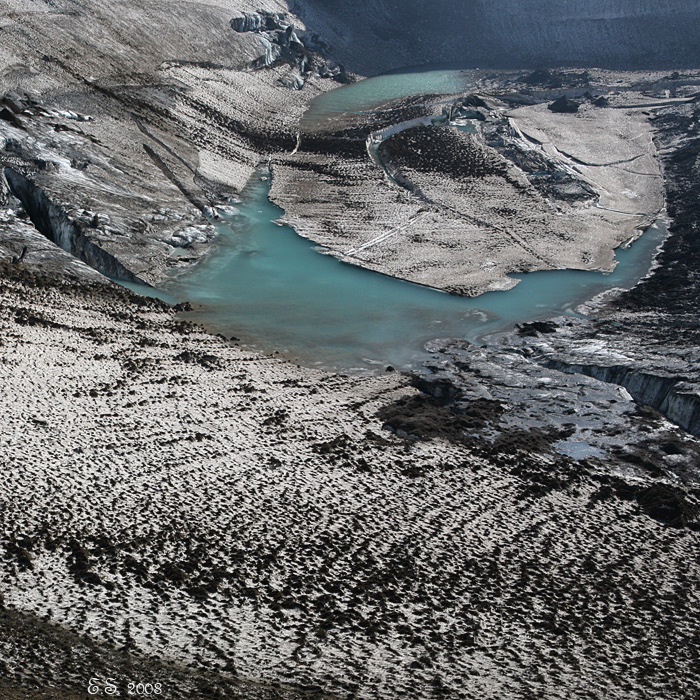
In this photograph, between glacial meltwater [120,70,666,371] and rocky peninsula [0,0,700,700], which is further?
glacial meltwater [120,70,666,371]

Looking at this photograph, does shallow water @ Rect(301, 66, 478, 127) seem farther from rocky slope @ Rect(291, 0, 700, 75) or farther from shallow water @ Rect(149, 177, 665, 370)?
shallow water @ Rect(149, 177, 665, 370)

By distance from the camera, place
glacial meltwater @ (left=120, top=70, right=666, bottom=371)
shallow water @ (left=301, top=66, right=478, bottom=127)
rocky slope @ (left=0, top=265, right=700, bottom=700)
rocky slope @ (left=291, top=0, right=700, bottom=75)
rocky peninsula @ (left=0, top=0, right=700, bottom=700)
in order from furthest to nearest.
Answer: rocky slope @ (left=291, top=0, right=700, bottom=75)
shallow water @ (left=301, top=66, right=478, bottom=127)
glacial meltwater @ (left=120, top=70, right=666, bottom=371)
rocky peninsula @ (left=0, top=0, right=700, bottom=700)
rocky slope @ (left=0, top=265, right=700, bottom=700)

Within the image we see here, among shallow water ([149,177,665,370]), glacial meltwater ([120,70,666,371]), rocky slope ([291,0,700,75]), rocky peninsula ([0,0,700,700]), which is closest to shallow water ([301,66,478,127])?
rocky slope ([291,0,700,75])

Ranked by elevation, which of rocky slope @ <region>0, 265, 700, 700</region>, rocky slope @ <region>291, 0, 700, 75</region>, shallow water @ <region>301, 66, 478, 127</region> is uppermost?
rocky slope @ <region>291, 0, 700, 75</region>

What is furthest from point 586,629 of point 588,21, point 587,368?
point 588,21

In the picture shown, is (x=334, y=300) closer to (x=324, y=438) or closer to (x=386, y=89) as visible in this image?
(x=324, y=438)

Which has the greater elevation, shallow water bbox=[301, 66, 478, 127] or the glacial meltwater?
shallow water bbox=[301, 66, 478, 127]

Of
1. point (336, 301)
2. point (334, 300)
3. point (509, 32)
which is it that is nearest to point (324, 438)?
point (336, 301)
